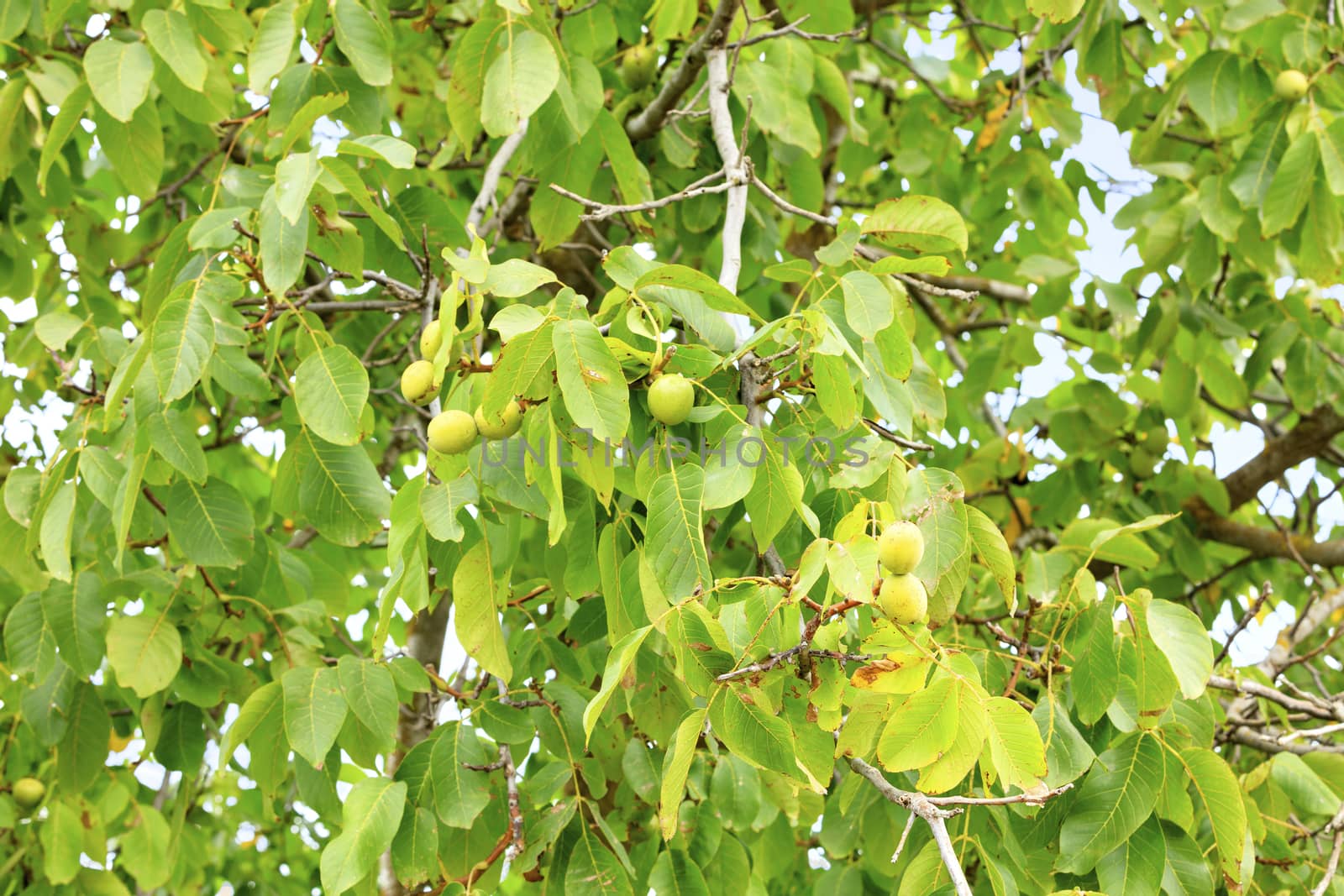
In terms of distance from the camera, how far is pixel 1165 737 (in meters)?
1.50

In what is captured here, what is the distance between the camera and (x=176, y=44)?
187 cm

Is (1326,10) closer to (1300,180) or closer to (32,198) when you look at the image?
(1300,180)

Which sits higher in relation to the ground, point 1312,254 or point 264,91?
point 264,91

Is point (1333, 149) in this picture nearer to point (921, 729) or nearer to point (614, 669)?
point (921, 729)

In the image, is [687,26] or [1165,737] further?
[687,26]

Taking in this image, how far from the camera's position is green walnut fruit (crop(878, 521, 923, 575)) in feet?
3.57

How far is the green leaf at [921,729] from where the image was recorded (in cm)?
112

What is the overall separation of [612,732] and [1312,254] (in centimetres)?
171

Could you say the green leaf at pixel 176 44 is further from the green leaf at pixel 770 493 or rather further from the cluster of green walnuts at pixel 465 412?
the green leaf at pixel 770 493

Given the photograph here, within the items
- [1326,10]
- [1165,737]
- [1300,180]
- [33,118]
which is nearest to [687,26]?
[1300,180]

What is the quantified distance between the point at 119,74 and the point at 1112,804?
1810 millimetres

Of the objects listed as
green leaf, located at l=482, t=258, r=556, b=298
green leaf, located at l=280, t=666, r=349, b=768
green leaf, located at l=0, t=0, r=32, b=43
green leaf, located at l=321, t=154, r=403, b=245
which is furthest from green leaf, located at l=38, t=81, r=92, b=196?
green leaf, located at l=482, t=258, r=556, b=298

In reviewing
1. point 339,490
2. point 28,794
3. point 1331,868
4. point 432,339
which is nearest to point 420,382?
point 432,339

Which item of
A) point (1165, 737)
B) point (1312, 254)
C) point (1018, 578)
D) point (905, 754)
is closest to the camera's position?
point (905, 754)
